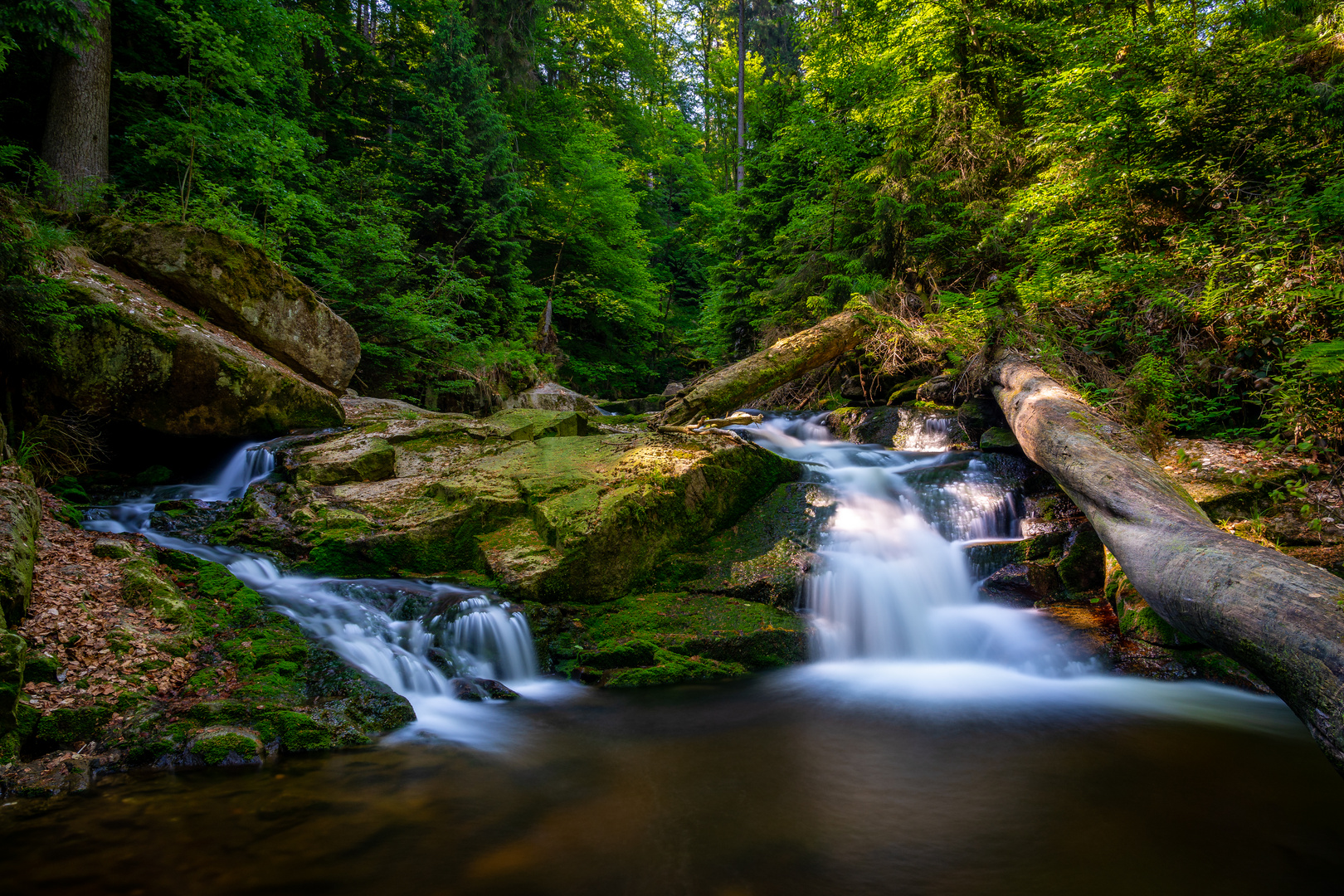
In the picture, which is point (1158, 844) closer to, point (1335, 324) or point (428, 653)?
point (428, 653)

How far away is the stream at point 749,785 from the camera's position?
243 centimetres

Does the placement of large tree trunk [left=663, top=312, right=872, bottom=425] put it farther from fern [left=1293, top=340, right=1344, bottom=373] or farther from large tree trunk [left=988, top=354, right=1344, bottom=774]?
fern [left=1293, top=340, right=1344, bottom=373]

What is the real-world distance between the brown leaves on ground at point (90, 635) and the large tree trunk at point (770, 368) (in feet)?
23.1

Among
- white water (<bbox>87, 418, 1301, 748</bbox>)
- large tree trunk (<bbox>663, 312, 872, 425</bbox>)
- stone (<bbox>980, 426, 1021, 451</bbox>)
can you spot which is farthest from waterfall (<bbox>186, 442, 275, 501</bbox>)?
stone (<bbox>980, 426, 1021, 451</bbox>)

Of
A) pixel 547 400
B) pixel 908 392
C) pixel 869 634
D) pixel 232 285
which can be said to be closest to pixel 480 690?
pixel 869 634

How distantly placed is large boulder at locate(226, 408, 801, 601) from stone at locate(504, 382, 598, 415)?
7.72 m

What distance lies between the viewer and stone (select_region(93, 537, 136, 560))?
4297 mm

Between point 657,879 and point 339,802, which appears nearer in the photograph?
point 657,879

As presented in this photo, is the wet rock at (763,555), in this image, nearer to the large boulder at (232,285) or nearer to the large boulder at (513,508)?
the large boulder at (513,508)

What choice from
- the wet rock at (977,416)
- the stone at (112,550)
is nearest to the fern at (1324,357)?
the wet rock at (977,416)

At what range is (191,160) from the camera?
823 cm

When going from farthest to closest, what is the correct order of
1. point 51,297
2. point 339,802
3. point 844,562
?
point 844,562
point 51,297
point 339,802

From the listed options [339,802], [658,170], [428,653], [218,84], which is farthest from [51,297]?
[658,170]

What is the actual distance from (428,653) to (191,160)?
8.19 metres
